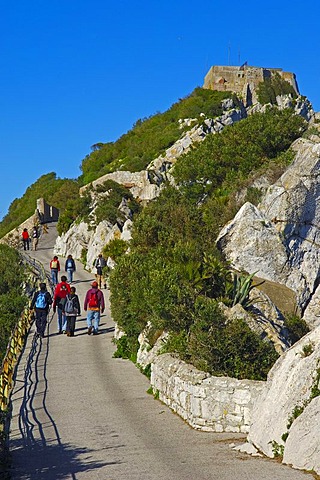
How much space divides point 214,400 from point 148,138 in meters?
53.8

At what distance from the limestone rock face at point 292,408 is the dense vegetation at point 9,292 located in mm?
12974

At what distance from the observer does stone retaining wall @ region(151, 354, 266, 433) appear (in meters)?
10.6

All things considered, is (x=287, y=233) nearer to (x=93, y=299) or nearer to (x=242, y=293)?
(x=242, y=293)

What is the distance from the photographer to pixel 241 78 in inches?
2714

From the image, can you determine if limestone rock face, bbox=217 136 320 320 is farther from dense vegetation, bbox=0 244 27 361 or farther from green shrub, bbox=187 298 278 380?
dense vegetation, bbox=0 244 27 361

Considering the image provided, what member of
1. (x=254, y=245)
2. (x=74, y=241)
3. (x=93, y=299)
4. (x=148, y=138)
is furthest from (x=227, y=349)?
(x=148, y=138)

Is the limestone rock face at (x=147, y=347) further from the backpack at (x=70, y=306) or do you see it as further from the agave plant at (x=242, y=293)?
the backpack at (x=70, y=306)

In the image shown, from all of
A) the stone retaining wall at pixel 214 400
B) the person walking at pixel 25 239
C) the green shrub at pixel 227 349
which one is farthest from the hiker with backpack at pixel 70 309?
the person walking at pixel 25 239

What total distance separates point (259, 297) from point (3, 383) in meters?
7.52

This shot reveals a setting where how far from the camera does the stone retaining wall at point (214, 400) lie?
10.6 m

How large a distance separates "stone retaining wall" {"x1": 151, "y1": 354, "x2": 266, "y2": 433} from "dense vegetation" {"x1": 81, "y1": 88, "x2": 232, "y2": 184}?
4231 centimetres

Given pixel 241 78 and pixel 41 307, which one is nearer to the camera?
pixel 41 307

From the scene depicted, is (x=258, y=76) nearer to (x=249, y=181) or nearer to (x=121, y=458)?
(x=249, y=181)

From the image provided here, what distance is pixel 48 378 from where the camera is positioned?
14.9 m
